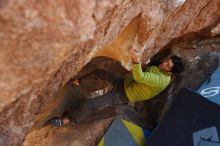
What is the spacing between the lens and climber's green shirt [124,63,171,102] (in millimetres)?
3818

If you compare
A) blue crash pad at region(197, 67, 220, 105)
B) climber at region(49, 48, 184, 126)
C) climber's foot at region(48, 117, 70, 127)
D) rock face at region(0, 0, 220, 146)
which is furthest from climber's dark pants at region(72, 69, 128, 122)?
blue crash pad at region(197, 67, 220, 105)

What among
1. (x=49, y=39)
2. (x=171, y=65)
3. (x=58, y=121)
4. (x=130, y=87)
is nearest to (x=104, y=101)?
(x=130, y=87)

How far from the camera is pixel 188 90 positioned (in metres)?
4.55

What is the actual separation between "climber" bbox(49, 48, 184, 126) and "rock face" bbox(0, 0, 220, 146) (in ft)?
0.99

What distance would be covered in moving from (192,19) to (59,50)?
90.8 inches

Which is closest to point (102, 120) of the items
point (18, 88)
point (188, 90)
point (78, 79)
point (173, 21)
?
point (78, 79)

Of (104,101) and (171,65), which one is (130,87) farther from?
(171,65)

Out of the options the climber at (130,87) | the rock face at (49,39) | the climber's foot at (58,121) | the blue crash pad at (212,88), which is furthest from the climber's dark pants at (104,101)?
the blue crash pad at (212,88)

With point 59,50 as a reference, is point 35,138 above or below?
below

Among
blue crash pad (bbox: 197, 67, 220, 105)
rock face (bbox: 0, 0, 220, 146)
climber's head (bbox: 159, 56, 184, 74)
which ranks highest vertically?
rock face (bbox: 0, 0, 220, 146)

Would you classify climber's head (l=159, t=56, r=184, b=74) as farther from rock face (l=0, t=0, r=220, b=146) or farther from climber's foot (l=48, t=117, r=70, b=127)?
climber's foot (l=48, t=117, r=70, b=127)

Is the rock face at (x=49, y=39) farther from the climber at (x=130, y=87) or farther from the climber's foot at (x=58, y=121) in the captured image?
the climber's foot at (x=58, y=121)

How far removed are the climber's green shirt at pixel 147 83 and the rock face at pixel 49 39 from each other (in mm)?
288

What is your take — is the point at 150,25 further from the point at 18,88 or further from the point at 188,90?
the point at 18,88
